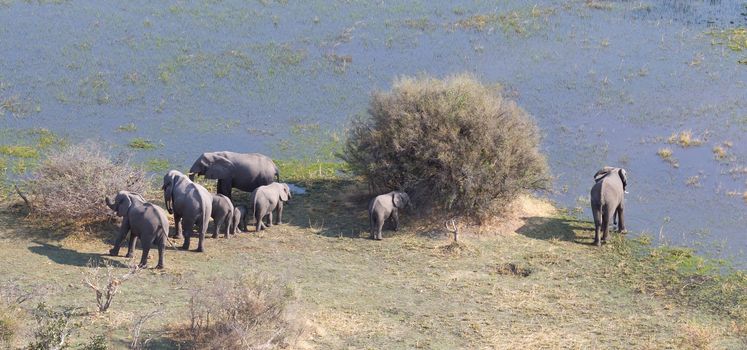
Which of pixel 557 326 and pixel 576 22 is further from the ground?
pixel 576 22

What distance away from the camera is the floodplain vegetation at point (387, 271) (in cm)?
1738

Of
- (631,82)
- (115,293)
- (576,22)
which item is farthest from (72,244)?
(576,22)

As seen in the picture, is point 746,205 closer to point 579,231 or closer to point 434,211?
point 579,231

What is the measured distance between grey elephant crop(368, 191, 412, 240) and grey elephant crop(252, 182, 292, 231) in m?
1.85

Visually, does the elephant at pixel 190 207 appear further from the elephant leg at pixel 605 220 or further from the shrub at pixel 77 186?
the elephant leg at pixel 605 220

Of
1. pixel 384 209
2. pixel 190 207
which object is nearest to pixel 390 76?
pixel 384 209

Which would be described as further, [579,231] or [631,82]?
[631,82]

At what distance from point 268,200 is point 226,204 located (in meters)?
1.08

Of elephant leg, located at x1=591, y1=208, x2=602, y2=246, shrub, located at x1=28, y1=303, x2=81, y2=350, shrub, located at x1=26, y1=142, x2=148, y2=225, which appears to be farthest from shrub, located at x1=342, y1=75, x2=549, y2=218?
shrub, located at x1=28, y1=303, x2=81, y2=350

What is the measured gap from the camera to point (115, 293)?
58.9ft

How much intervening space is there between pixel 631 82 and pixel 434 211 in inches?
530

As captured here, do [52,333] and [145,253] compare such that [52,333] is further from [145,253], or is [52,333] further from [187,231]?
[187,231]

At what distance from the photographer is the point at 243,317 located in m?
17.0

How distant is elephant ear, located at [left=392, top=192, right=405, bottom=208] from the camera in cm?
2325
